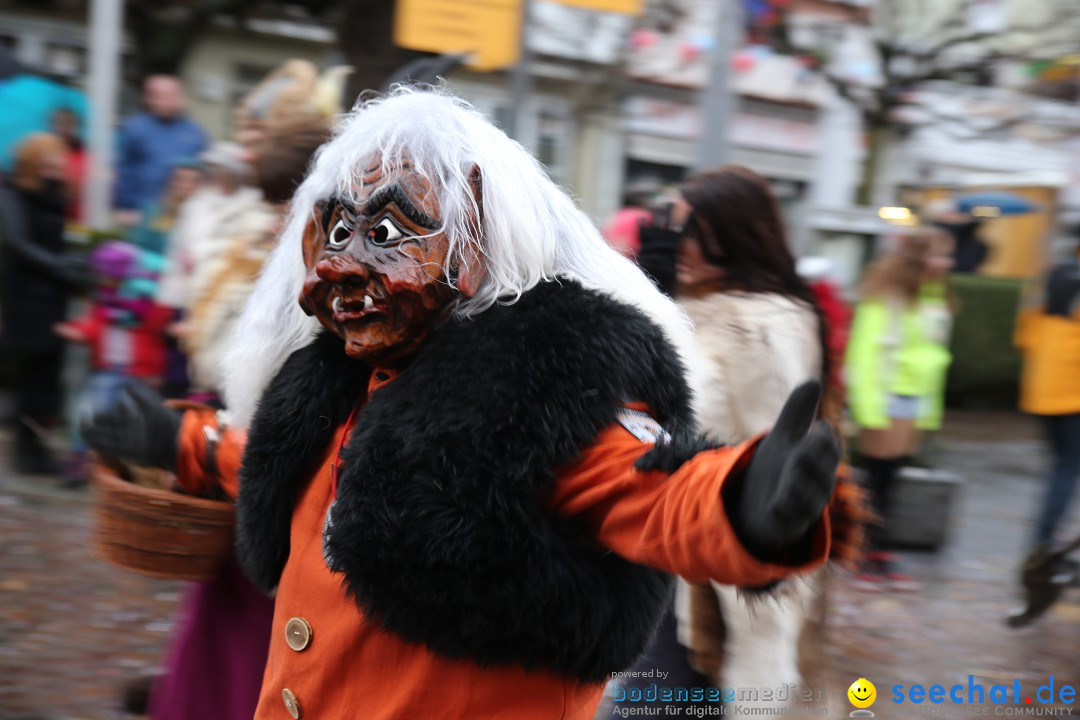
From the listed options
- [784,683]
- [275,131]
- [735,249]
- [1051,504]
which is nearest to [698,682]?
[784,683]

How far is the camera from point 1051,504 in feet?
20.8

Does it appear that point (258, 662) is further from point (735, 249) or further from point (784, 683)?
point (735, 249)

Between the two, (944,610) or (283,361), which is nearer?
(283,361)

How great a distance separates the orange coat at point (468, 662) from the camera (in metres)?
1.52

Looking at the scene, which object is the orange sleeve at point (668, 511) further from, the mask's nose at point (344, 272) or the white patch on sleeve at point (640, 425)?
the mask's nose at point (344, 272)

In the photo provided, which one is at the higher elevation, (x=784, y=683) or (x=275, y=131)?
(x=275, y=131)

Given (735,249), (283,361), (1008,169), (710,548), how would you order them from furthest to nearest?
(1008,169)
(735,249)
(283,361)
(710,548)

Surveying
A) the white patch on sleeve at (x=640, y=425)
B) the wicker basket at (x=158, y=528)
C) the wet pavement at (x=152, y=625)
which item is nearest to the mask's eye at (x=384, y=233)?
the white patch on sleeve at (x=640, y=425)

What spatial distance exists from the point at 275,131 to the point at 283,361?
143 centimetres

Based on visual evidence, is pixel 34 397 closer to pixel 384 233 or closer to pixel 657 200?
pixel 657 200

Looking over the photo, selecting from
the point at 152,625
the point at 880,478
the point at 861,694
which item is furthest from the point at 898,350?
the point at 152,625

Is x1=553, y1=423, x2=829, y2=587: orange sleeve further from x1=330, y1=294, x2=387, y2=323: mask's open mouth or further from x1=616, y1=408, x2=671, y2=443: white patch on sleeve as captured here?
x1=330, y1=294, x2=387, y2=323: mask's open mouth

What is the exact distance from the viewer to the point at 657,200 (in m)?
4.53

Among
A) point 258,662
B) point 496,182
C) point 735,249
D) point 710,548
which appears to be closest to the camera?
point 710,548
